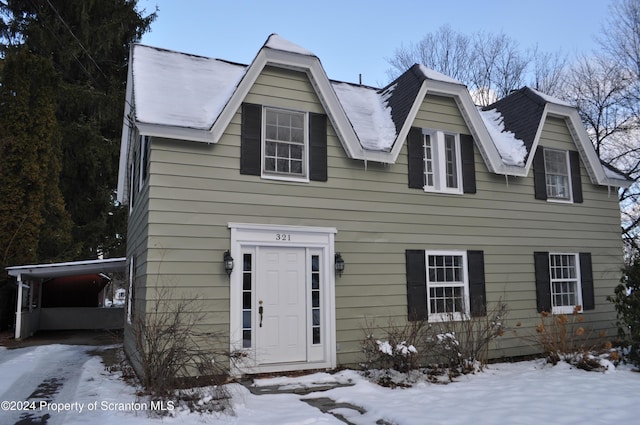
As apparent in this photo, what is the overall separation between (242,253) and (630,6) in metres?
18.3

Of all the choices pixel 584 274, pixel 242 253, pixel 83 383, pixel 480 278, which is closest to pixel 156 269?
pixel 242 253

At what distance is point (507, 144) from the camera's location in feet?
38.5

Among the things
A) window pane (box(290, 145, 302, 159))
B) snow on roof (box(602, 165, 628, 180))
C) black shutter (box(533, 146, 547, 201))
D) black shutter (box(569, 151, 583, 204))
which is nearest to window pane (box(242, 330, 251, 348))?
window pane (box(290, 145, 302, 159))

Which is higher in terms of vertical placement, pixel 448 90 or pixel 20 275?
pixel 448 90

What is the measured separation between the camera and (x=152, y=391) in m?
6.17

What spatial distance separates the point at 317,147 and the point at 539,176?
19.8 feet

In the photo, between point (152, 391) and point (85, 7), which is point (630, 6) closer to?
point (152, 391)

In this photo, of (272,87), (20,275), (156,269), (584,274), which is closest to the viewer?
(156,269)

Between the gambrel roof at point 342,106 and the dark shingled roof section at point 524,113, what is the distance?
0.03 m

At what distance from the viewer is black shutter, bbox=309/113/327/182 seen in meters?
8.95

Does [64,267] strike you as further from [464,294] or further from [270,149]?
[464,294]

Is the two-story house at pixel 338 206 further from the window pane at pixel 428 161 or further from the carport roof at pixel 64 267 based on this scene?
the carport roof at pixel 64 267

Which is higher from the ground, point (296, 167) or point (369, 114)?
point (369, 114)

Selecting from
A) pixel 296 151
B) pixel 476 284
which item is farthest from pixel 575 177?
pixel 296 151
